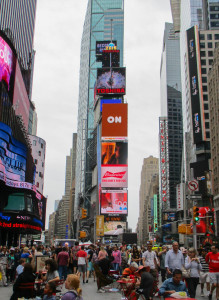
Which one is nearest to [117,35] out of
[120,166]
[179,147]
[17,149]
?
[179,147]

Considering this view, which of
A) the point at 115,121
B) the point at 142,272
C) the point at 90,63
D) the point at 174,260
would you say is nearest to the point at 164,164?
the point at 90,63

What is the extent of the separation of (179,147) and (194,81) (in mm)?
73947

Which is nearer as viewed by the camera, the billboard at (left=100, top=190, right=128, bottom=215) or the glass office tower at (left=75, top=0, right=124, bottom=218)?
the billboard at (left=100, top=190, right=128, bottom=215)

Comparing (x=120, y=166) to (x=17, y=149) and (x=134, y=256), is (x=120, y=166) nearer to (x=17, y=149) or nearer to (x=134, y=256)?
(x=17, y=149)

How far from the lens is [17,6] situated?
102938 mm

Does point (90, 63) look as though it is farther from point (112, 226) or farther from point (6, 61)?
point (6, 61)

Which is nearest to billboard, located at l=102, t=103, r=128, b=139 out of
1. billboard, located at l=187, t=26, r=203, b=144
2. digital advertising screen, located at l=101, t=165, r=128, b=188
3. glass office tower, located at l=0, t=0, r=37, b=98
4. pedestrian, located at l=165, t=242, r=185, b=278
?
digital advertising screen, located at l=101, t=165, r=128, b=188

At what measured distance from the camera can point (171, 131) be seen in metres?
174

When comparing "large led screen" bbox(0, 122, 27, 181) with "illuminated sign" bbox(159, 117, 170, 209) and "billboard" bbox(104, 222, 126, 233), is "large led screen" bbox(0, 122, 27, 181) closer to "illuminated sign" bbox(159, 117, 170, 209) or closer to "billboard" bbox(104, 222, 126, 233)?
"billboard" bbox(104, 222, 126, 233)

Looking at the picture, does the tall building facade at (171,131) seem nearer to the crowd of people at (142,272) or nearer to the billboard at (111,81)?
the billboard at (111,81)

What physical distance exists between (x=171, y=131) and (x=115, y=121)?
8495 centimetres

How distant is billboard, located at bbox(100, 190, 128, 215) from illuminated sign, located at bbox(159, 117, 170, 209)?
58.1 meters

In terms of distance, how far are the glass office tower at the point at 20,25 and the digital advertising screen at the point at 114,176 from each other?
28852mm

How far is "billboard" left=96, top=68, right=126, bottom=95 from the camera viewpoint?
10569 cm
